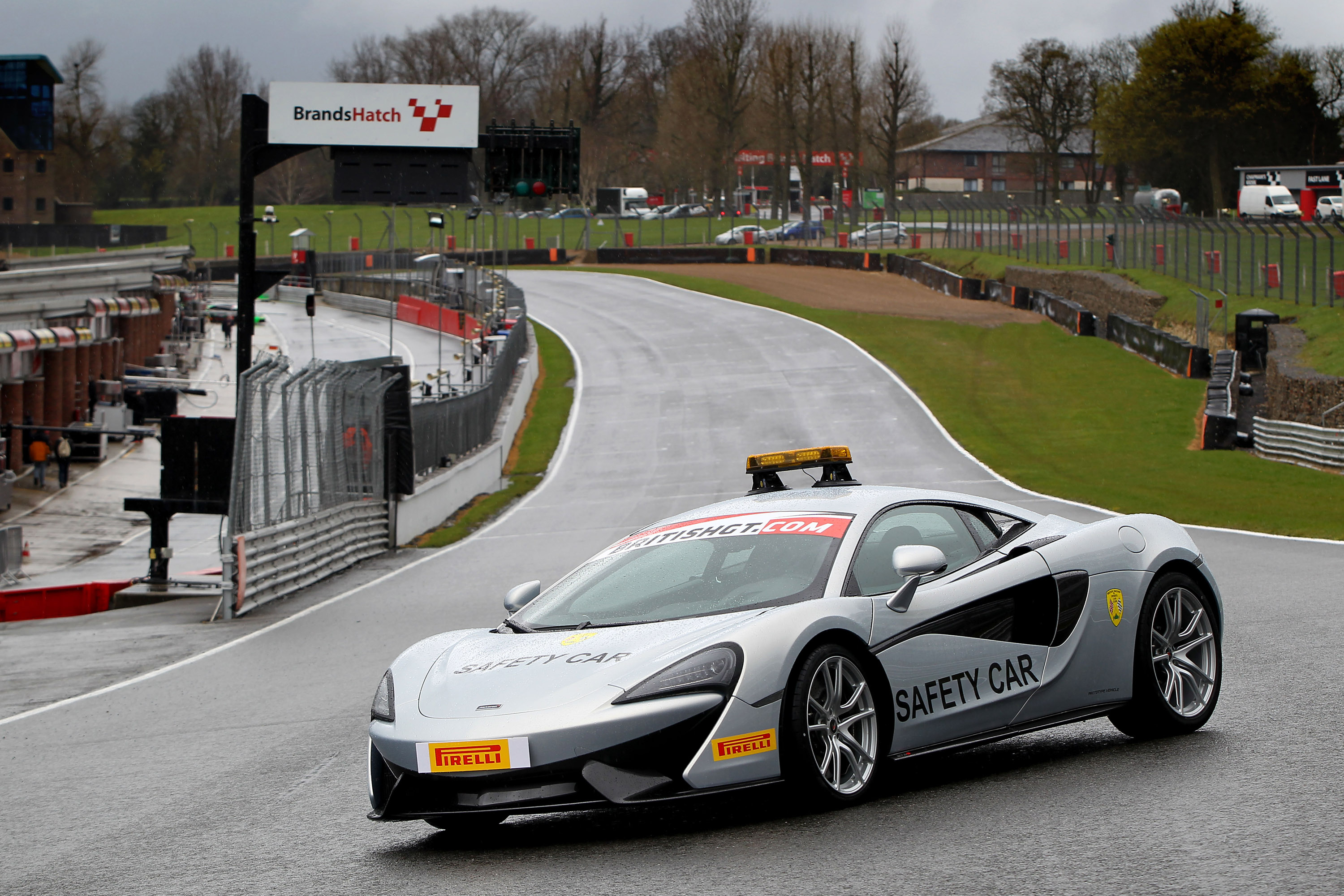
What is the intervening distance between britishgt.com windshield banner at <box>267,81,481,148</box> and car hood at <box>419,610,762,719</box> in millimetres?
17462

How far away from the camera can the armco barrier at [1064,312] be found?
4928 centimetres

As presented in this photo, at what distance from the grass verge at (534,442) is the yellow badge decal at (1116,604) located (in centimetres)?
1635

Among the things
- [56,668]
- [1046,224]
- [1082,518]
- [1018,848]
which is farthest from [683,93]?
[1018,848]

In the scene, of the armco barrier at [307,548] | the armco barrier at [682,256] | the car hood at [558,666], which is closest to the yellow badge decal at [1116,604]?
the car hood at [558,666]

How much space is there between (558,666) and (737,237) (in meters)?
86.2

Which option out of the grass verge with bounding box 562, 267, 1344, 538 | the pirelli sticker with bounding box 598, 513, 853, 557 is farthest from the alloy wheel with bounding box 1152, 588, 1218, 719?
the grass verge with bounding box 562, 267, 1344, 538

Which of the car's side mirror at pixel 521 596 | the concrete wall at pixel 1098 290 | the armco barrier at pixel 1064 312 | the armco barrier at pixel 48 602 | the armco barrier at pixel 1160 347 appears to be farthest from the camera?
the armco barrier at pixel 1064 312

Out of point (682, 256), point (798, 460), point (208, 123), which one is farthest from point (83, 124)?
point (798, 460)

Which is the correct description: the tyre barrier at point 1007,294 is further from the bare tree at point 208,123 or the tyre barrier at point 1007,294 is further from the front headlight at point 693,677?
the bare tree at point 208,123

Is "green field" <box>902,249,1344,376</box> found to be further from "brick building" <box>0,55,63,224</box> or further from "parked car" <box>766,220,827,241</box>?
"brick building" <box>0,55,63,224</box>

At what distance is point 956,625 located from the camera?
620 centimetres

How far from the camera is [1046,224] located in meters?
62.1

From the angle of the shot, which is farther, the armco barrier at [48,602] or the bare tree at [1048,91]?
the bare tree at [1048,91]

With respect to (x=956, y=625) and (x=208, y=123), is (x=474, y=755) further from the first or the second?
(x=208, y=123)
